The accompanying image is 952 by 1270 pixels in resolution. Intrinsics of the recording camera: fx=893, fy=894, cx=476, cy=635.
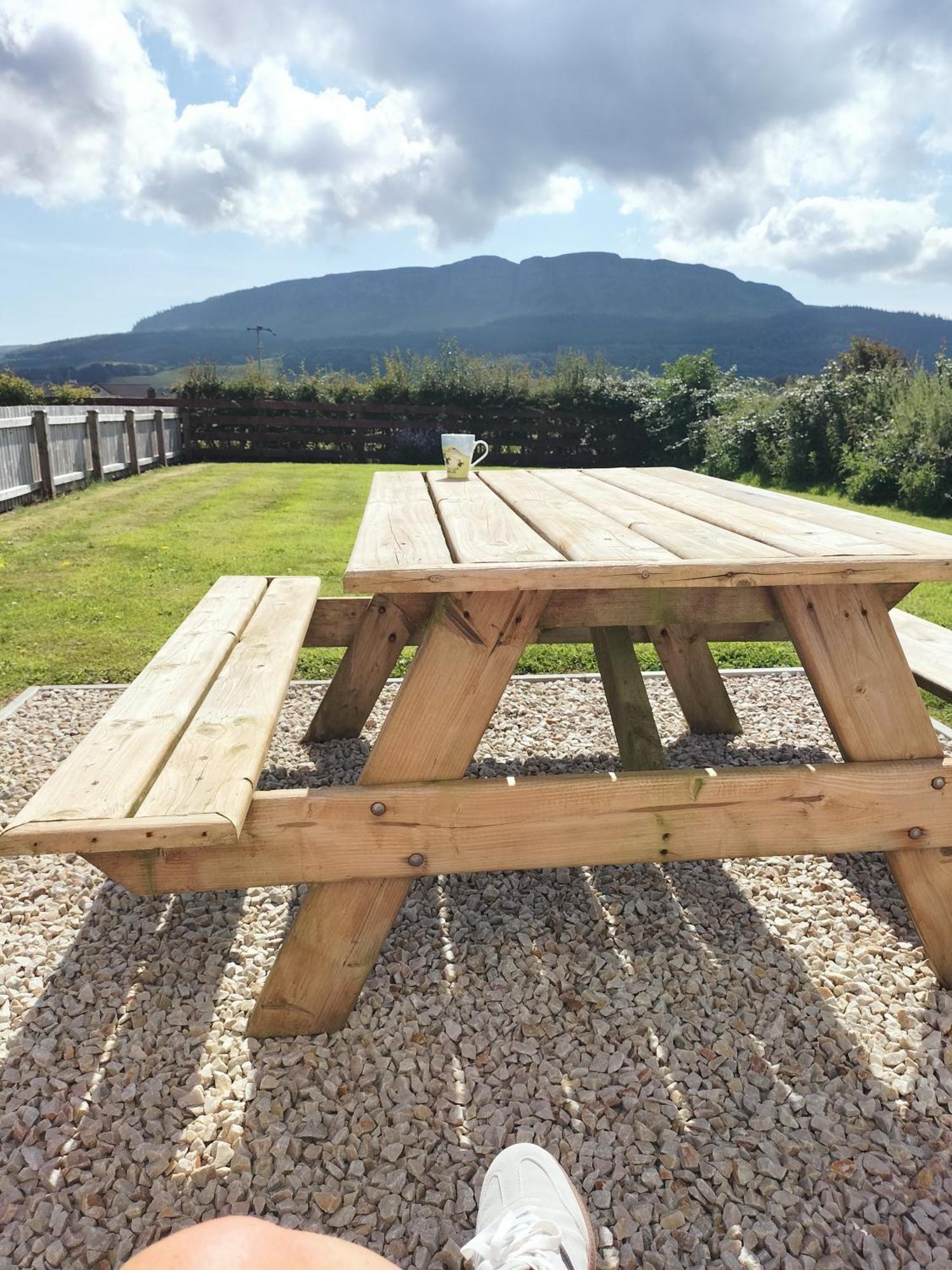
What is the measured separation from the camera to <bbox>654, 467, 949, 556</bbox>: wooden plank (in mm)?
2031

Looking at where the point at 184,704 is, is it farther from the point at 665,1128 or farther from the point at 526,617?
the point at 665,1128

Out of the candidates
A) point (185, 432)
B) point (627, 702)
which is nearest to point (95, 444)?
point (185, 432)

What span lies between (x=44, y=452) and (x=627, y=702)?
33.4 feet

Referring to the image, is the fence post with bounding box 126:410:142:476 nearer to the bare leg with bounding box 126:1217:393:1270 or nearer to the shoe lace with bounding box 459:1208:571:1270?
the shoe lace with bounding box 459:1208:571:1270

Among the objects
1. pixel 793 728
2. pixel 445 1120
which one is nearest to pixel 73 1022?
pixel 445 1120

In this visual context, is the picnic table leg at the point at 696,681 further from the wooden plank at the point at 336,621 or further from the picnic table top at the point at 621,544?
the wooden plank at the point at 336,621

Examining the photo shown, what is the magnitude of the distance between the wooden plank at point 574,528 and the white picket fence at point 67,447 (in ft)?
28.9

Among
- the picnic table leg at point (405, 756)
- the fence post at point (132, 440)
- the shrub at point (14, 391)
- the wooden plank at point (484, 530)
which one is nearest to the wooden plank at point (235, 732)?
the picnic table leg at point (405, 756)

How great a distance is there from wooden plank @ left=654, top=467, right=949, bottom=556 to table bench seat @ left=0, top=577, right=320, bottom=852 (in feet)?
4.93

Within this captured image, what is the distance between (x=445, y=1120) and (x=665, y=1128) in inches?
17.7

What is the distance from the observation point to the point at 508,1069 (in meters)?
1.98

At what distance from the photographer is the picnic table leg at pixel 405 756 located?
1950 mm

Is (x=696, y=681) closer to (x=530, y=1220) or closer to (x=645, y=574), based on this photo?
(x=645, y=574)

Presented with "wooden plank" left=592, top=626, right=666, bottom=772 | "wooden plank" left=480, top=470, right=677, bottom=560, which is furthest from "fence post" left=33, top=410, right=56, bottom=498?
"wooden plank" left=592, top=626, right=666, bottom=772
